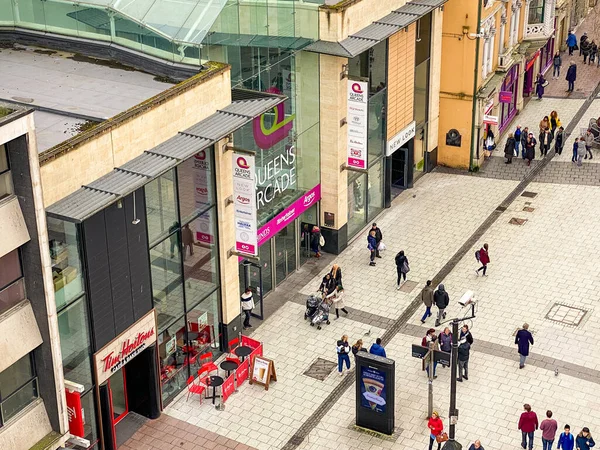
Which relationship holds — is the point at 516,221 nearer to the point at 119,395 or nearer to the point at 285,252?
the point at 285,252

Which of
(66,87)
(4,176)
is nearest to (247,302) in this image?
(66,87)

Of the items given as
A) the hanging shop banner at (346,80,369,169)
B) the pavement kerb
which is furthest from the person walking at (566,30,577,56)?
the hanging shop banner at (346,80,369,169)

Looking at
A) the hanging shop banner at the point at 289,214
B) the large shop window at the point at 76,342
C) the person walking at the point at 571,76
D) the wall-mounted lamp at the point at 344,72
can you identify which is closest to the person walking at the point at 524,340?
the hanging shop banner at the point at 289,214

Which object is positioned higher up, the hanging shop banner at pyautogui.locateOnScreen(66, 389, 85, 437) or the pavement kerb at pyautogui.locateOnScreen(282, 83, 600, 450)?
the hanging shop banner at pyautogui.locateOnScreen(66, 389, 85, 437)

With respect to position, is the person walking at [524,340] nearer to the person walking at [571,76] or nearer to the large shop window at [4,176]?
the large shop window at [4,176]

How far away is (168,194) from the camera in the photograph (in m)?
28.1

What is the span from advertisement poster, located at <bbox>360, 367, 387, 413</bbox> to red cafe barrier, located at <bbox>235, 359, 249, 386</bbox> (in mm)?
4064

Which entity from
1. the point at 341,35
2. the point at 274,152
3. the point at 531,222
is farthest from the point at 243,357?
the point at 531,222

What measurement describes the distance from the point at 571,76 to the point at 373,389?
31.3 meters

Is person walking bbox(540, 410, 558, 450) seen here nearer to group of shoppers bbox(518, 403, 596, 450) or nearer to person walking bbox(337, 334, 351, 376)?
group of shoppers bbox(518, 403, 596, 450)

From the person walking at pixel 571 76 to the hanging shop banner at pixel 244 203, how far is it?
28975 mm

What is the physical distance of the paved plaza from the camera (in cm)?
2898

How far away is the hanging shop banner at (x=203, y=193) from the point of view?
96.1 ft

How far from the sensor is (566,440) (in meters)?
26.6
